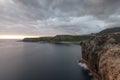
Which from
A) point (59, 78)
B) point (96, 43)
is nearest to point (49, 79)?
point (59, 78)

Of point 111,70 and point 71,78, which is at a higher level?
point 111,70

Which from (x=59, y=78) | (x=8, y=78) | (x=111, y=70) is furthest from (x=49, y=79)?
(x=111, y=70)

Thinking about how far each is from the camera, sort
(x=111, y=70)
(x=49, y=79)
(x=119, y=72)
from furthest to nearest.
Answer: (x=49, y=79) → (x=111, y=70) → (x=119, y=72)

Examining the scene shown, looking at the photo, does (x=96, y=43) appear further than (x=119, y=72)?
Yes

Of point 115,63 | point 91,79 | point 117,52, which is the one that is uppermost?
point 117,52

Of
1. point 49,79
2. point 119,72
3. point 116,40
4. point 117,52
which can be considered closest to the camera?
point 119,72

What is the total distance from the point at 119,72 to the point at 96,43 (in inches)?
984

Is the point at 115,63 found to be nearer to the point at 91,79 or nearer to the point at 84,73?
the point at 91,79

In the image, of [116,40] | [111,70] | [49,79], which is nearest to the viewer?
[111,70]

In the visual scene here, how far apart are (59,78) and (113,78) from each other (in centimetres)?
2779

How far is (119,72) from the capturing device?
83.0 feet

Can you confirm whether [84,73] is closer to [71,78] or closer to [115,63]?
[71,78]

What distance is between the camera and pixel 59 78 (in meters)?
49.9

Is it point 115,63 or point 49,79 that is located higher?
point 115,63
